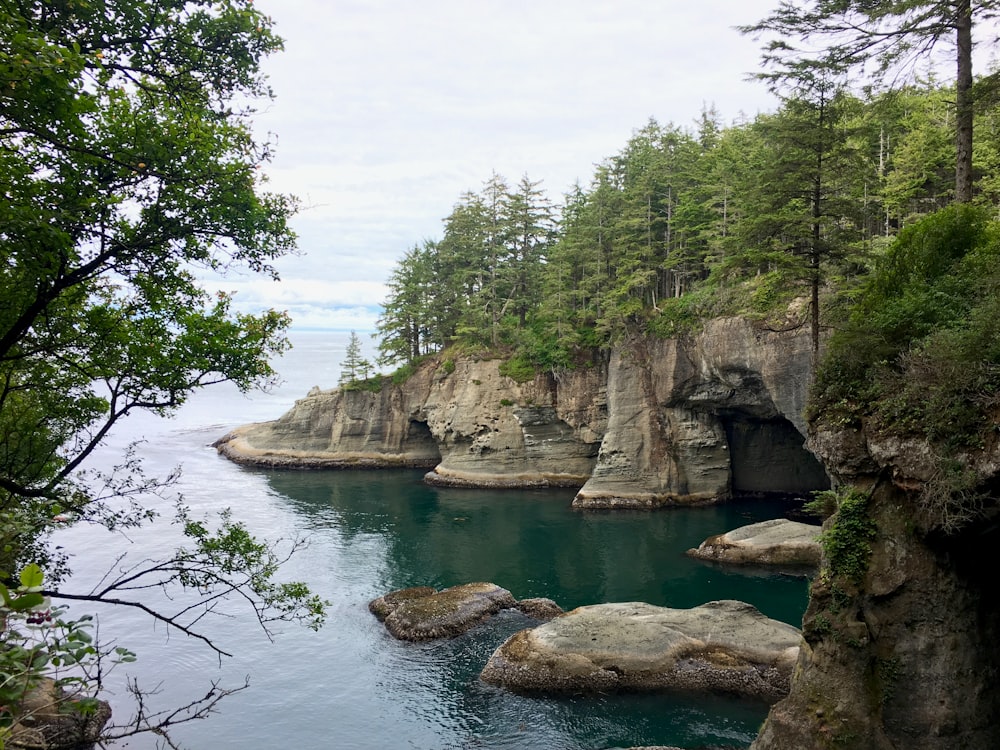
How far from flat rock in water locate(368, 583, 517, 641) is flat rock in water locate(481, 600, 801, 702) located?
132 inches

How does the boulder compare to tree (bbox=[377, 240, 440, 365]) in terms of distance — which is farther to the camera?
tree (bbox=[377, 240, 440, 365])

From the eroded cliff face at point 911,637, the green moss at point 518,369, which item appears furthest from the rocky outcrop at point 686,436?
the eroded cliff face at point 911,637

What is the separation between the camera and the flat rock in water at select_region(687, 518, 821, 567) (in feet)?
101

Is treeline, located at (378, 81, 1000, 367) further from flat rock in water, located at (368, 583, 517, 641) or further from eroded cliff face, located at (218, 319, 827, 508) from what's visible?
flat rock in water, located at (368, 583, 517, 641)

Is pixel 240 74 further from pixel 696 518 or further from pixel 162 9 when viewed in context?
pixel 696 518

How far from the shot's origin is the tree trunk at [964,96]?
52.3 feet

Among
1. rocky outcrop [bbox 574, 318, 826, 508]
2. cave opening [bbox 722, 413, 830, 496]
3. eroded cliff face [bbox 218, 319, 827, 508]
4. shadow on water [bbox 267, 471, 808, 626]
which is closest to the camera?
shadow on water [bbox 267, 471, 808, 626]

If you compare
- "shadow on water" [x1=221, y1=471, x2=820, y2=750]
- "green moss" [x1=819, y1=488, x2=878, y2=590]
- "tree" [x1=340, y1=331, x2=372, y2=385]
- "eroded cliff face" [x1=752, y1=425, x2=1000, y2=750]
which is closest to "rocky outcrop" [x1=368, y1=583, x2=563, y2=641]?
"shadow on water" [x1=221, y1=471, x2=820, y2=750]

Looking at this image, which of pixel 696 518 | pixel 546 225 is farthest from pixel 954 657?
pixel 546 225

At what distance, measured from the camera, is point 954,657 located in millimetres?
12203

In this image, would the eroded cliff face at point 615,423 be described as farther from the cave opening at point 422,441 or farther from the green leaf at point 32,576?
the green leaf at point 32,576

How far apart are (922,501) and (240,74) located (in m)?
13.4

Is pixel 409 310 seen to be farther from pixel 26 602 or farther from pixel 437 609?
pixel 26 602

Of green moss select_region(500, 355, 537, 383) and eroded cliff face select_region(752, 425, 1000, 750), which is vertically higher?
green moss select_region(500, 355, 537, 383)
